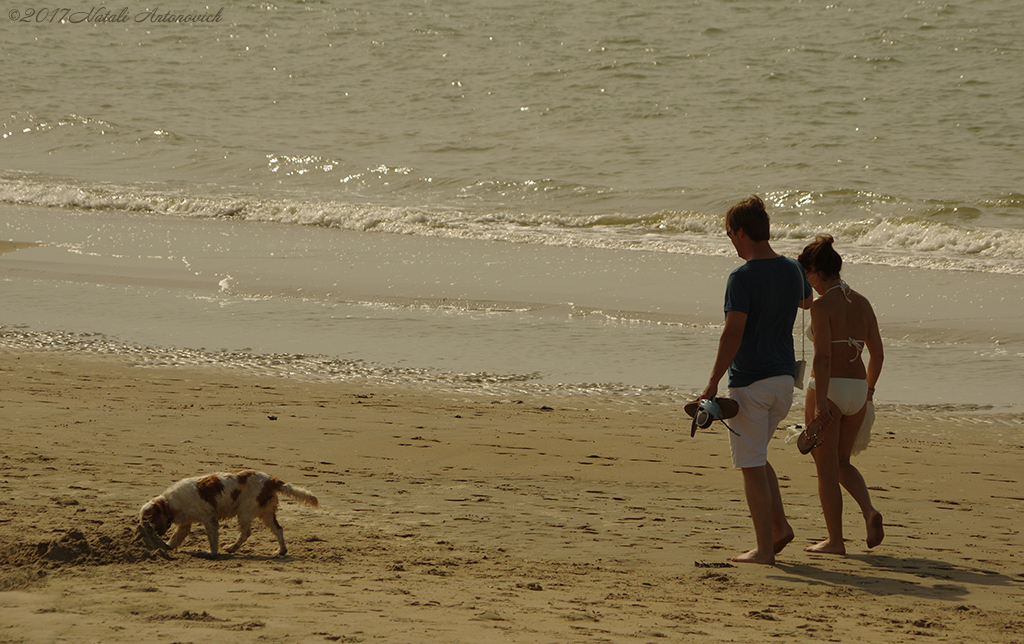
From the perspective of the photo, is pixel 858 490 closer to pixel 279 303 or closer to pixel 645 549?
pixel 645 549

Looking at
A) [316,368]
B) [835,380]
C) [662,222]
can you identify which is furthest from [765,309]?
[662,222]

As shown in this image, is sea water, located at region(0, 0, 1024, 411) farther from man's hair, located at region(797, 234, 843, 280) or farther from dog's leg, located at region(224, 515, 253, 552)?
dog's leg, located at region(224, 515, 253, 552)

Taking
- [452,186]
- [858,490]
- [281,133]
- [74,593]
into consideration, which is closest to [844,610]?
[858,490]

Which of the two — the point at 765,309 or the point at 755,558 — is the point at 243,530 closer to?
the point at 755,558

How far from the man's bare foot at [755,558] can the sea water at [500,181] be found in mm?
3216

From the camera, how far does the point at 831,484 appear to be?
4633 mm

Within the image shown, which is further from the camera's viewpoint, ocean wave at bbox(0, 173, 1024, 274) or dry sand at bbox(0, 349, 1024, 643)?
ocean wave at bbox(0, 173, 1024, 274)

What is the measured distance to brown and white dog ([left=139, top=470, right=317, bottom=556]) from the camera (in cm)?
443

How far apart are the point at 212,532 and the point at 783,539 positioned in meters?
2.49

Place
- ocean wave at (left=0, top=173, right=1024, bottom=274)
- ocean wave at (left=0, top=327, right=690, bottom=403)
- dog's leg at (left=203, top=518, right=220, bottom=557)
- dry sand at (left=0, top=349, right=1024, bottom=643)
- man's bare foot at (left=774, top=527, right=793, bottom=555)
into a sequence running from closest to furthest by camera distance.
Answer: dry sand at (left=0, top=349, right=1024, bottom=643), dog's leg at (left=203, top=518, right=220, bottom=557), man's bare foot at (left=774, top=527, right=793, bottom=555), ocean wave at (left=0, top=327, right=690, bottom=403), ocean wave at (left=0, top=173, right=1024, bottom=274)

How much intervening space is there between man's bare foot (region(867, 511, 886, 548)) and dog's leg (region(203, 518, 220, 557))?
2.85 m

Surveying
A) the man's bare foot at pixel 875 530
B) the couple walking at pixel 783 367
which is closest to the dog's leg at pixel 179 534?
the couple walking at pixel 783 367

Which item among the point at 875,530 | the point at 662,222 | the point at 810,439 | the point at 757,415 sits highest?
the point at 662,222

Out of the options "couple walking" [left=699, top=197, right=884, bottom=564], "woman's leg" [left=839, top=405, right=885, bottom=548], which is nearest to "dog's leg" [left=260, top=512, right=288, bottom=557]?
"couple walking" [left=699, top=197, right=884, bottom=564]
